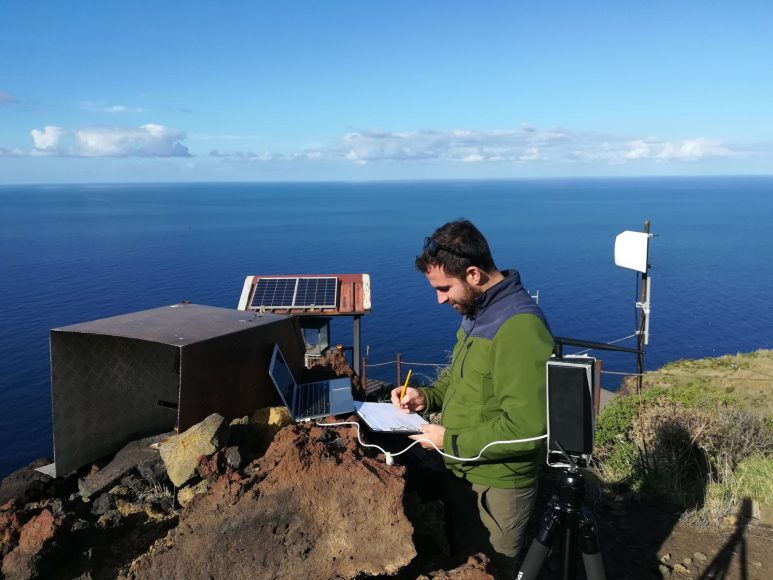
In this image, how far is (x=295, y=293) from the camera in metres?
14.5

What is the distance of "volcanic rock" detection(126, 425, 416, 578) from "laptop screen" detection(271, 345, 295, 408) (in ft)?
3.71

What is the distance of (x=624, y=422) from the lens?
22.3 ft

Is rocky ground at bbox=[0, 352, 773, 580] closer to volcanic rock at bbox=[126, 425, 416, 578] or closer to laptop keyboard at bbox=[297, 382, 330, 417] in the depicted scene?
volcanic rock at bbox=[126, 425, 416, 578]

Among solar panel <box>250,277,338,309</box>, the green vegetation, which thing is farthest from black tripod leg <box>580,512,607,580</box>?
solar panel <box>250,277,338,309</box>

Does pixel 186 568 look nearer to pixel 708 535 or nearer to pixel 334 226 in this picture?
pixel 708 535

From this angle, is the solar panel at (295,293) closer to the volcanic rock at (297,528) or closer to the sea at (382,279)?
the sea at (382,279)

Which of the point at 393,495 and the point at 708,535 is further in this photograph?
the point at 708,535

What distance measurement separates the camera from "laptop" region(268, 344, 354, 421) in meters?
3.93

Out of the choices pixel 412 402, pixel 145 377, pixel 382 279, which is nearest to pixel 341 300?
pixel 145 377

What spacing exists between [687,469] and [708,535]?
1.45 meters

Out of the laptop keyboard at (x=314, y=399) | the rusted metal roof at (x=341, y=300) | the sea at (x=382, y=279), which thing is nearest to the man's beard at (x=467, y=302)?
the laptop keyboard at (x=314, y=399)

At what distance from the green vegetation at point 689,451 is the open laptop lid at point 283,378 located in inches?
131

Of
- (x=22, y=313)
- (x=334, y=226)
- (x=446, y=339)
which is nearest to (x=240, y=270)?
(x=22, y=313)

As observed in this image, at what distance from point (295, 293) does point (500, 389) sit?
12129mm
